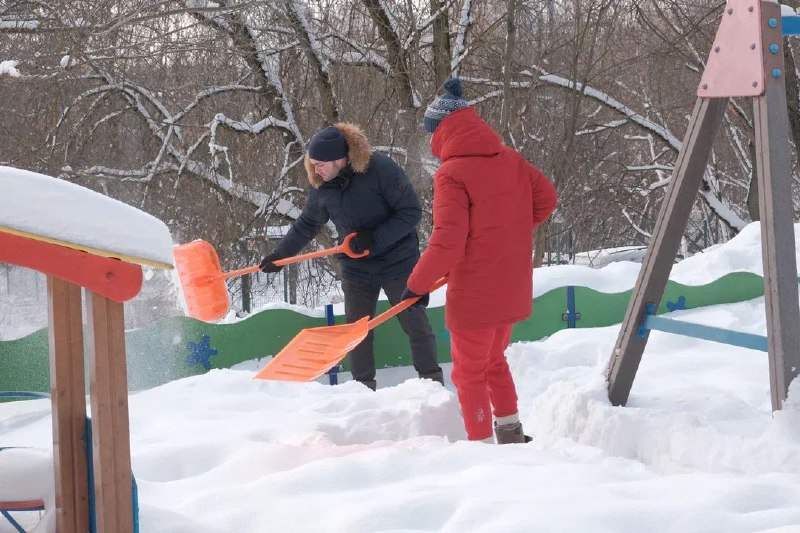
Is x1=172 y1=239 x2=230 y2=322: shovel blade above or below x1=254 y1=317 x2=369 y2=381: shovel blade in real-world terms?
above

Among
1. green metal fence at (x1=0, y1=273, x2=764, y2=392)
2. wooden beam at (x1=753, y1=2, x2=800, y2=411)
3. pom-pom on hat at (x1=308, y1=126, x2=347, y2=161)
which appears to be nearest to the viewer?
wooden beam at (x1=753, y1=2, x2=800, y2=411)

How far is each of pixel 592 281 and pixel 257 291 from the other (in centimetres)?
577

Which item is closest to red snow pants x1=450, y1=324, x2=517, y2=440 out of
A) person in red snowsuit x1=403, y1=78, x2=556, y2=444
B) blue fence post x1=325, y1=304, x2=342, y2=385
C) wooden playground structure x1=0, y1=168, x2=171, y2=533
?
person in red snowsuit x1=403, y1=78, x2=556, y2=444

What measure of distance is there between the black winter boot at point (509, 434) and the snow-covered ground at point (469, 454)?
10 cm

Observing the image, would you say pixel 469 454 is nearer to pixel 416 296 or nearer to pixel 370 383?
pixel 416 296

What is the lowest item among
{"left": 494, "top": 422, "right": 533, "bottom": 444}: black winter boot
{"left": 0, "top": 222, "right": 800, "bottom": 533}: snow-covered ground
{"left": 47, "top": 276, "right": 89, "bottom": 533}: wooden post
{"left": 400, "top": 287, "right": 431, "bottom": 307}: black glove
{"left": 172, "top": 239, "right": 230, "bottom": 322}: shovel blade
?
{"left": 494, "top": 422, "right": 533, "bottom": 444}: black winter boot

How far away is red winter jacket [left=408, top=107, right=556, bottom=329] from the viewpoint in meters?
3.45

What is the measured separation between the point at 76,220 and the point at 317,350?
2175 mm

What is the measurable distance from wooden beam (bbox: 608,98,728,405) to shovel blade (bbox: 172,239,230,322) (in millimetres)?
Answer: 2071

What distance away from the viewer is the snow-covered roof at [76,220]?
1760 millimetres

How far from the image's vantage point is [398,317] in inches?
193

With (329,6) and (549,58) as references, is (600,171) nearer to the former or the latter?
(549,58)

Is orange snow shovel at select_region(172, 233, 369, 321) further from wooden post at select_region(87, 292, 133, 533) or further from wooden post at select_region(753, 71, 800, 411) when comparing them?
wooden post at select_region(87, 292, 133, 533)

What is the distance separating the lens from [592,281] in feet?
22.0
